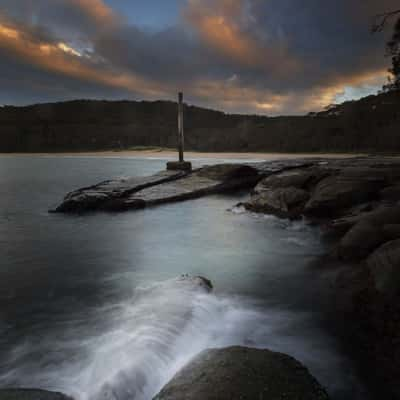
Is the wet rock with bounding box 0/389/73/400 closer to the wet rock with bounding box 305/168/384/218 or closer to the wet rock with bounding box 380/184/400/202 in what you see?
the wet rock with bounding box 305/168/384/218

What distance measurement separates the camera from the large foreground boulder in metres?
1.78

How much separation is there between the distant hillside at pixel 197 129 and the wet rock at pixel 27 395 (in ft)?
143

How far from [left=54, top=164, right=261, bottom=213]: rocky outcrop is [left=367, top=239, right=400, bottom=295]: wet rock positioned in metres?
7.45

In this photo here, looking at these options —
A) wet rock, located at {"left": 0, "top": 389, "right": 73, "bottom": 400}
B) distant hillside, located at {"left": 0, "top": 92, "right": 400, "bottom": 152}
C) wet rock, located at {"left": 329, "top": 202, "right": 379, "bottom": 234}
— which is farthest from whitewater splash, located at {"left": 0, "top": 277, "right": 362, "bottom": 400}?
distant hillside, located at {"left": 0, "top": 92, "right": 400, "bottom": 152}

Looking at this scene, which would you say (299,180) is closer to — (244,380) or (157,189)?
(157,189)

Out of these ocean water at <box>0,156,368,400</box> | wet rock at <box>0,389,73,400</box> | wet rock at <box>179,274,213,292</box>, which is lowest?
ocean water at <box>0,156,368,400</box>

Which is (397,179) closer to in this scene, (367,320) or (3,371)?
(367,320)

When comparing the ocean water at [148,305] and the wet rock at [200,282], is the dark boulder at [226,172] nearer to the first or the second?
the ocean water at [148,305]

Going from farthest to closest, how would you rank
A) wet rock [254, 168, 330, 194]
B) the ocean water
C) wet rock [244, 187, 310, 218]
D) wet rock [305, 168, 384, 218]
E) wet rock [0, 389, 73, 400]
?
wet rock [254, 168, 330, 194] < wet rock [244, 187, 310, 218] < wet rock [305, 168, 384, 218] < the ocean water < wet rock [0, 389, 73, 400]

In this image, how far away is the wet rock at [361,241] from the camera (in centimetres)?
471

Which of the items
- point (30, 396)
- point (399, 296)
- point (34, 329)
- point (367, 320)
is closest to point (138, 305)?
point (34, 329)

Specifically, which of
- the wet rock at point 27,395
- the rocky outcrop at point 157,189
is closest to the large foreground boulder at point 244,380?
the wet rock at point 27,395

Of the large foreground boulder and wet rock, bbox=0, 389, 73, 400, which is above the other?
the large foreground boulder

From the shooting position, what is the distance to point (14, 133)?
252 feet
